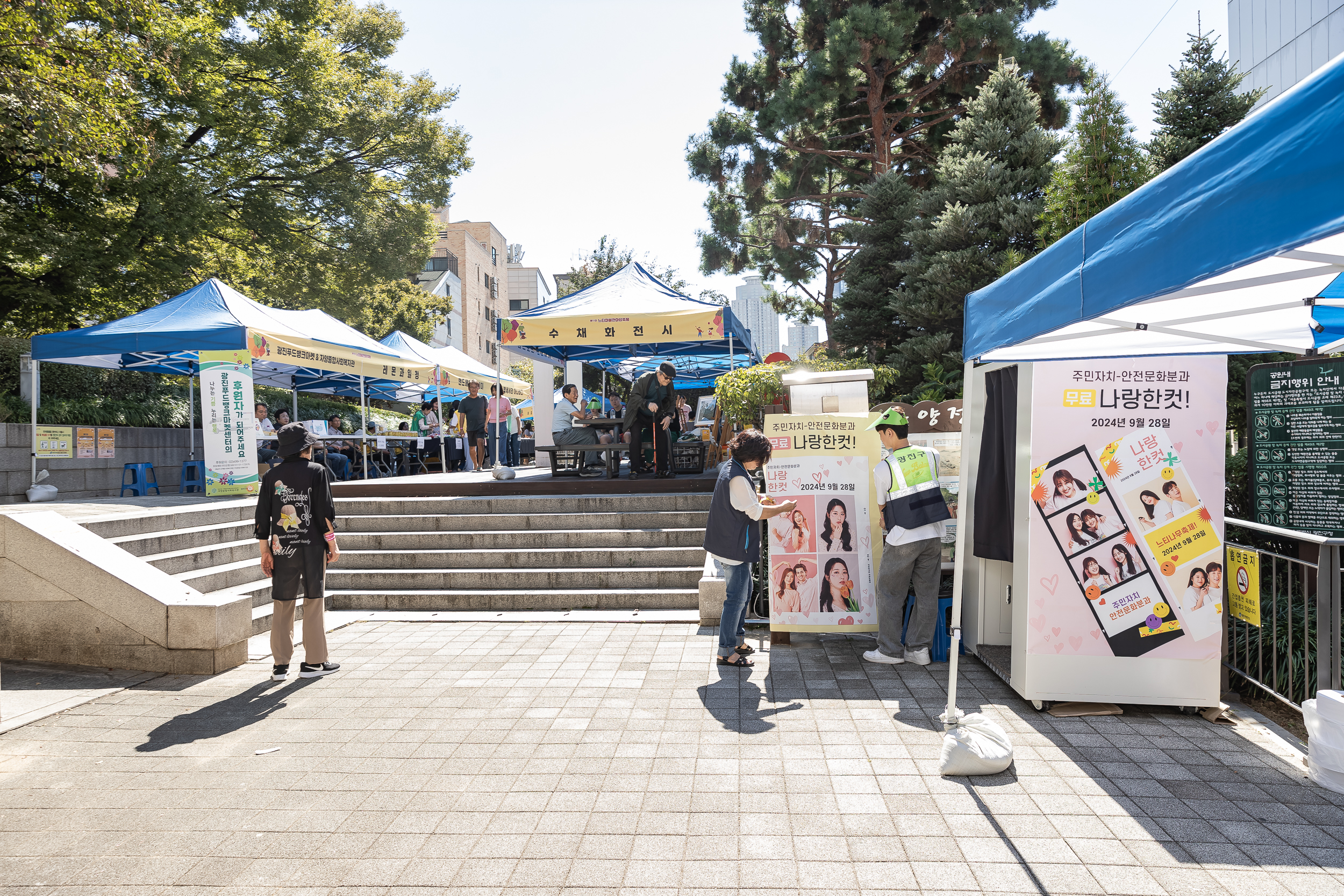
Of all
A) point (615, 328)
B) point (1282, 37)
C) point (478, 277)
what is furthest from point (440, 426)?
point (478, 277)

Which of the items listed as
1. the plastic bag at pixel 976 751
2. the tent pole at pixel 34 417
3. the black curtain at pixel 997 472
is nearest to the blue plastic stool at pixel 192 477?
the tent pole at pixel 34 417

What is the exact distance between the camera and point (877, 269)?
1555 centimetres

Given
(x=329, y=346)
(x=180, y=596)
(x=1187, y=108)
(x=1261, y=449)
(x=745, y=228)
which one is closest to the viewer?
(x=1261, y=449)

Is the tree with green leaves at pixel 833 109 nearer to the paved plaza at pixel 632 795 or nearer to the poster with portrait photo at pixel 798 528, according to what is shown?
the poster with portrait photo at pixel 798 528

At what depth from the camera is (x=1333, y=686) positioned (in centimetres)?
425

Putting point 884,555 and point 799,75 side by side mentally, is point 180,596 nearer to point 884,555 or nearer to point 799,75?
point 884,555

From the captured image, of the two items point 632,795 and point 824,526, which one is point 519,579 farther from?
point 632,795

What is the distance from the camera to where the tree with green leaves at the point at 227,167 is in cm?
1272

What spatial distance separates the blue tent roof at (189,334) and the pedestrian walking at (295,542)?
598 centimetres

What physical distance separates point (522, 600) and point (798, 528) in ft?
10.2

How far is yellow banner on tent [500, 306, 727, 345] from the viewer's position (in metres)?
11.0

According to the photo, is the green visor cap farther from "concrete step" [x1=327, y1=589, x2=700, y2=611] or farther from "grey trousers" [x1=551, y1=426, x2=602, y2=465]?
"grey trousers" [x1=551, y1=426, x2=602, y2=465]

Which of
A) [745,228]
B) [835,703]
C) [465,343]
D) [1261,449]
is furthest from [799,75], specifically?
[465,343]

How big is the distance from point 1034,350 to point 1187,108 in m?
8.04
